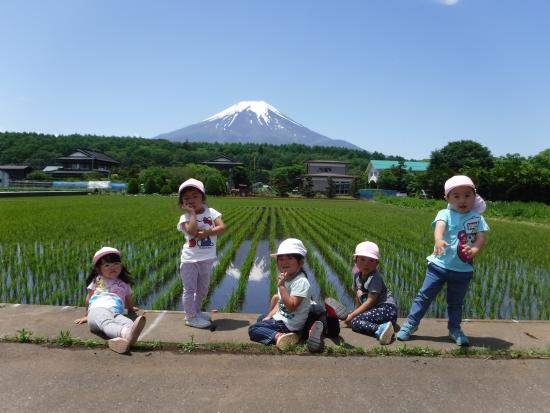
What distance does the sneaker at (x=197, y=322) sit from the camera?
3139mm

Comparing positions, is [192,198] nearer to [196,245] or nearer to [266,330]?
[196,245]

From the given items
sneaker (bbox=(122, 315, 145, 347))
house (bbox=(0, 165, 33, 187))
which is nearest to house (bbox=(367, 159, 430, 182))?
house (bbox=(0, 165, 33, 187))

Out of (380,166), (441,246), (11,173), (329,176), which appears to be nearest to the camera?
(441,246)

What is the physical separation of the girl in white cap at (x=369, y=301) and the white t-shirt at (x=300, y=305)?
0.43 m

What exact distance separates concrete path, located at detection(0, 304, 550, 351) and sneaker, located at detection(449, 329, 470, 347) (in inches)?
1.5

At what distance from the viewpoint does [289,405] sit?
204cm

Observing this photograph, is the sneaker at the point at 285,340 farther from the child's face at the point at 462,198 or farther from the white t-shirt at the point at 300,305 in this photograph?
the child's face at the point at 462,198

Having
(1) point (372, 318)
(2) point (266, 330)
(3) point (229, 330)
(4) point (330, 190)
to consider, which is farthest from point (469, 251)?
(4) point (330, 190)

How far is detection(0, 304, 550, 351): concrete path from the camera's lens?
2.91 m

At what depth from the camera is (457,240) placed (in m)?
2.88

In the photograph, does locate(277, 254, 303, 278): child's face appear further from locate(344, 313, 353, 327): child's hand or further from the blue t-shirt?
the blue t-shirt

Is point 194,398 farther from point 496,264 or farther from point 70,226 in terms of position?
point 70,226

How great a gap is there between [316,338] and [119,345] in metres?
1.20

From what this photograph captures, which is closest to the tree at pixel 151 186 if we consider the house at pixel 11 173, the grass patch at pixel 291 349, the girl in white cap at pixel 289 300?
the house at pixel 11 173
